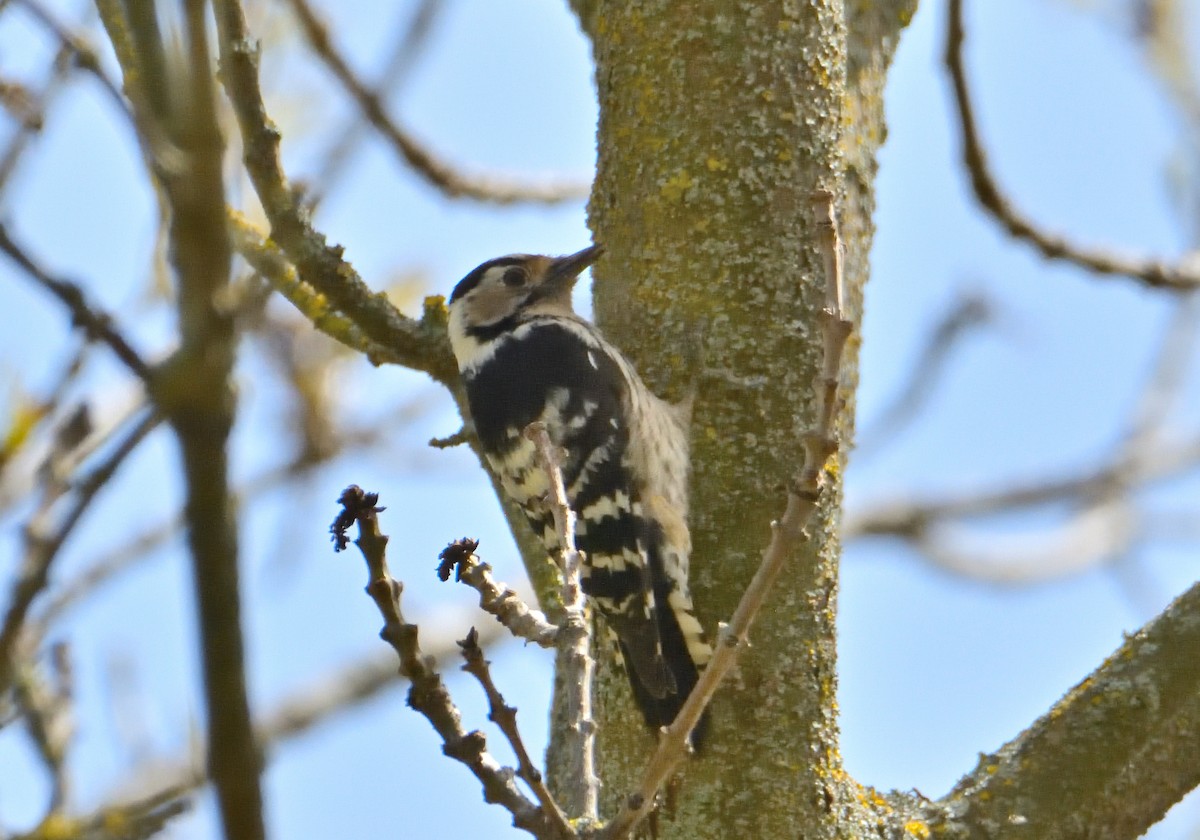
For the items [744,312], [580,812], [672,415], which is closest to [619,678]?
[672,415]

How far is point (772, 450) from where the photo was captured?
10.4 feet

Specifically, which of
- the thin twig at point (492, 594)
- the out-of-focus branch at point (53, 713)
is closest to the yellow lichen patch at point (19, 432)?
the out-of-focus branch at point (53, 713)

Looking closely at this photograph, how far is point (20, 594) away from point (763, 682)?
1744 millimetres

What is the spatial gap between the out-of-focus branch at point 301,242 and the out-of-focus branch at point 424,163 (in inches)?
33.0

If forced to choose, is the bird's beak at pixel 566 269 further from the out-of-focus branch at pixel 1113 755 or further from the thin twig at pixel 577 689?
the thin twig at pixel 577 689

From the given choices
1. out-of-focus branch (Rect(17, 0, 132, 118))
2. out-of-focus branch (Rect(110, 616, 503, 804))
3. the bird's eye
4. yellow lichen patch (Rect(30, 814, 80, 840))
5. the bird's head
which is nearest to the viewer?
out-of-focus branch (Rect(17, 0, 132, 118))

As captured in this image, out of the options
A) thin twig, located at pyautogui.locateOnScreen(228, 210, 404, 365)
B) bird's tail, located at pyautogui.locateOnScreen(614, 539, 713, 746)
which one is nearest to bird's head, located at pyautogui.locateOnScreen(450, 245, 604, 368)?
thin twig, located at pyautogui.locateOnScreen(228, 210, 404, 365)

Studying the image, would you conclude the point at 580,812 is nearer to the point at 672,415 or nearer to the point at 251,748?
the point at 251,748

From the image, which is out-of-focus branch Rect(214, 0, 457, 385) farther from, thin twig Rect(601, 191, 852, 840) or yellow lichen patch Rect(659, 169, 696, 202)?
thin twig Rect(601, 191, 852, 840)

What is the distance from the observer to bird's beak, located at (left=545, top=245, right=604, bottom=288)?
170 inches

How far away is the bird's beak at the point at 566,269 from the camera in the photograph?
14.1ft

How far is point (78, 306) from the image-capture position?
4.40ft

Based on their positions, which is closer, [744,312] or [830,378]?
[830,378]

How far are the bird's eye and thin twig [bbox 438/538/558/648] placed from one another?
115 inches
